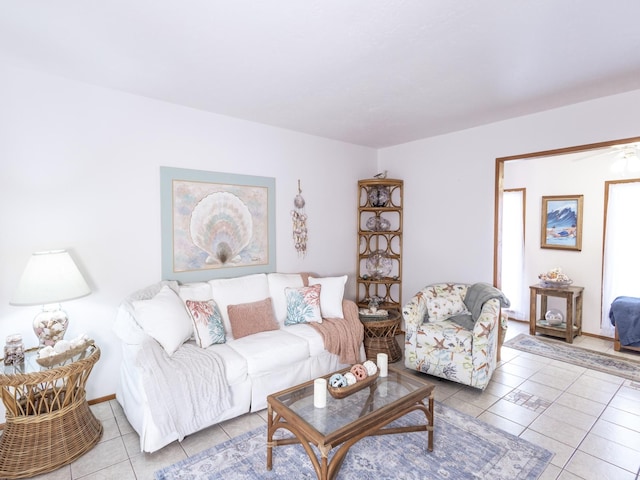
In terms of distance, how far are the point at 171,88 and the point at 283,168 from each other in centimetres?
143

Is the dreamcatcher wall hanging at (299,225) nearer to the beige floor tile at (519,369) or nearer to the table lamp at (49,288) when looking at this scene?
the table lamp at (49,288)

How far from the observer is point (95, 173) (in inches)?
106

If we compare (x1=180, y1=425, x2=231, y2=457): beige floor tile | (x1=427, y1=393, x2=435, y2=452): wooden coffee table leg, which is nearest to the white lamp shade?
(x1=180, y1=425, x2=231, y2=457): beige floor tile

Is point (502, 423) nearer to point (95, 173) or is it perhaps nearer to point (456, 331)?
point (456, 331)

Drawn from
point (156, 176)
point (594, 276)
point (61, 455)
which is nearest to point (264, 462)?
point (61, 455)

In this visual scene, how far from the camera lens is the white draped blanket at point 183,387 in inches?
83.2

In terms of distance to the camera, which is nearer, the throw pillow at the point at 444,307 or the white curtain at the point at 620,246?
the throw pillow at the point at 444,307

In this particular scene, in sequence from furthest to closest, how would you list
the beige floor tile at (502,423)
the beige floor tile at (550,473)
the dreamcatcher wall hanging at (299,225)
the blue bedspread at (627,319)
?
1. the dreamcatcher wall hanging at (299,225)
2. the blue bedspread at (627,319)
3. the beige floor tile at (502,423)
4. the beige floor tile at (550,473)

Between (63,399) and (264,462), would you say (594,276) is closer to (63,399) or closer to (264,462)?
(264,462)

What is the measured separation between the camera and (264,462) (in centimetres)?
208

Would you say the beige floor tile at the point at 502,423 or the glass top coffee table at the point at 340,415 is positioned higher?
the glass top coffee table at the point at 340,415

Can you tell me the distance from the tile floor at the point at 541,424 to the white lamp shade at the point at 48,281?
1.02 m

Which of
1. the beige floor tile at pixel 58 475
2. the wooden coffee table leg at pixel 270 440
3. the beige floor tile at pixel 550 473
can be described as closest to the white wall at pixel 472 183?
the beige floor tile at pixel 550 473

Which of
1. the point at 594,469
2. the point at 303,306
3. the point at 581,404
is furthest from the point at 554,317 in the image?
the point at 303,306
